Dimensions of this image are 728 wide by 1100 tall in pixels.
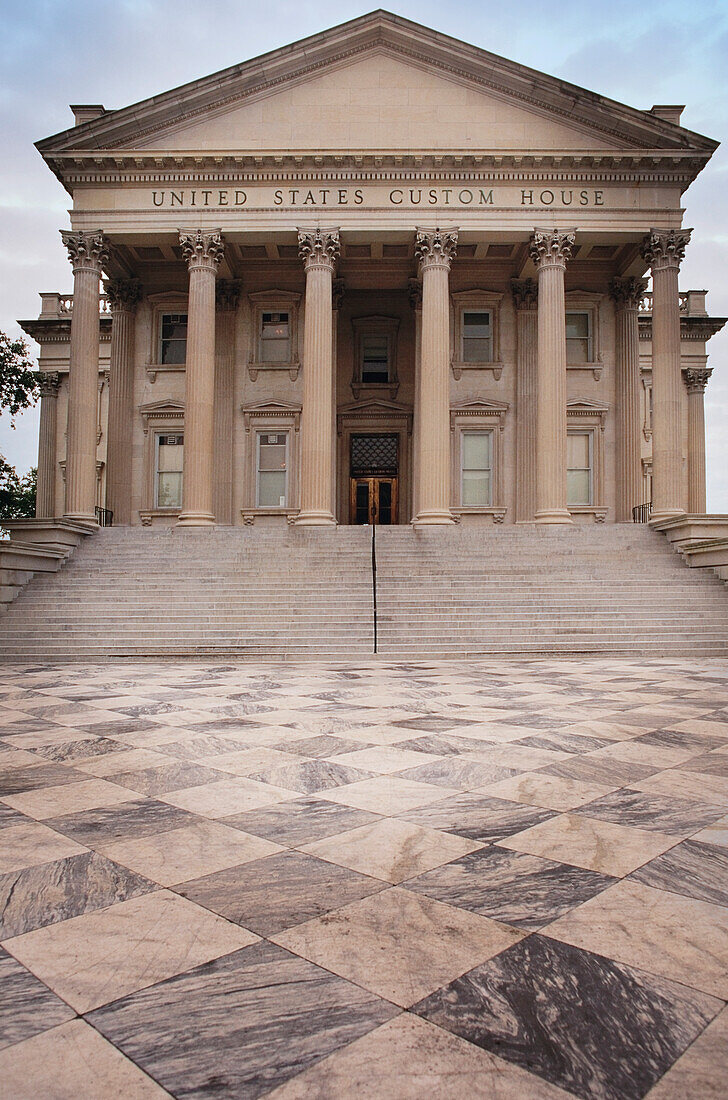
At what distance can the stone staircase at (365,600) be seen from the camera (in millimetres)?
14703

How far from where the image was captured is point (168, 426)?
94.2 feet

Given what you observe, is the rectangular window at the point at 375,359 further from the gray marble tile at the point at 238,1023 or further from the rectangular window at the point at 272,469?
the gray marble tile at the point at 238,1023

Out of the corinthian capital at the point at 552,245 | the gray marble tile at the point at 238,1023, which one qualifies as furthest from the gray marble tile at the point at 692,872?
the corinthian capital at the point at 552,245

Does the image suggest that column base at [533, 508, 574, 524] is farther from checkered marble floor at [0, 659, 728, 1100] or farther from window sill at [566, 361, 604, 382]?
checkered marble floor at [0, 659, 728, 1100]

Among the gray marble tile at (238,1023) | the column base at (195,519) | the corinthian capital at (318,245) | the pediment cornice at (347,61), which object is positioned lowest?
the gray marble tile at (238,1023)

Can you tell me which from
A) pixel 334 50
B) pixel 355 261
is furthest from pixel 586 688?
pixel 334 50

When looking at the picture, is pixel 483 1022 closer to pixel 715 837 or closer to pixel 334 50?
pixel 715 837

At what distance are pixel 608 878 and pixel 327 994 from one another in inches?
60.4

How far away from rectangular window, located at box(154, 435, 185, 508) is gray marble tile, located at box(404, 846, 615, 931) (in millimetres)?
26077

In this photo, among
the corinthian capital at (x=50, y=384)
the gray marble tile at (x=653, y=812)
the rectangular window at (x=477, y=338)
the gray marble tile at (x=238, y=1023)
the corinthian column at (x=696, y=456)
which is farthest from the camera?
the corinthian capital at (x=50, y=384)

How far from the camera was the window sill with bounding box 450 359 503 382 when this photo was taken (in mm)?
28422

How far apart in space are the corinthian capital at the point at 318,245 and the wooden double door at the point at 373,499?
355 inches

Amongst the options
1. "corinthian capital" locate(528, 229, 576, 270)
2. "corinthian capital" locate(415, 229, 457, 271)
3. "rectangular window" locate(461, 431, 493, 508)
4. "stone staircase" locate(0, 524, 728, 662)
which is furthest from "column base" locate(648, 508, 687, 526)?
"corinthian capital" locate(415, 229, 457, 271)

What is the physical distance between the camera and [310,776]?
5.14m
